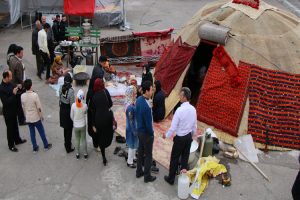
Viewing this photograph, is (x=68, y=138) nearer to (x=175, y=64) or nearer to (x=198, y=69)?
(x=175, y=64)

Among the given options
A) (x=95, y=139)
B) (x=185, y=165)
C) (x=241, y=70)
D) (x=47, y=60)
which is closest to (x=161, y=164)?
(x=185, y=165)

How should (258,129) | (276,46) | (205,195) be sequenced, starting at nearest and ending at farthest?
(205,195) → (258,129) → (276,46)

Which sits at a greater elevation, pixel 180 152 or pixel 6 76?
pixel 6 76

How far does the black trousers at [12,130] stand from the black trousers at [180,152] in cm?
373

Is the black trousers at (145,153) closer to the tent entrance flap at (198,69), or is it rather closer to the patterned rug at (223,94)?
the patterned rug at (223,94)

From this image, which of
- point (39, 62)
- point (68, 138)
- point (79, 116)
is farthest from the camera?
point (39, 62)

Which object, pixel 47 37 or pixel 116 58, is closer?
pixel 47 37

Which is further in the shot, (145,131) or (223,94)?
(223,94)

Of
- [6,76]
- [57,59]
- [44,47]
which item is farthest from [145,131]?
[57,59]

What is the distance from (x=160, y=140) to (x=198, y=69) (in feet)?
11.6

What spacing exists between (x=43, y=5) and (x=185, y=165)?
561 inches

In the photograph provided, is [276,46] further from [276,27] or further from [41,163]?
[41,163]

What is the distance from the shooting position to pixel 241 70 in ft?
30.9

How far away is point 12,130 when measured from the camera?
28.3ft
